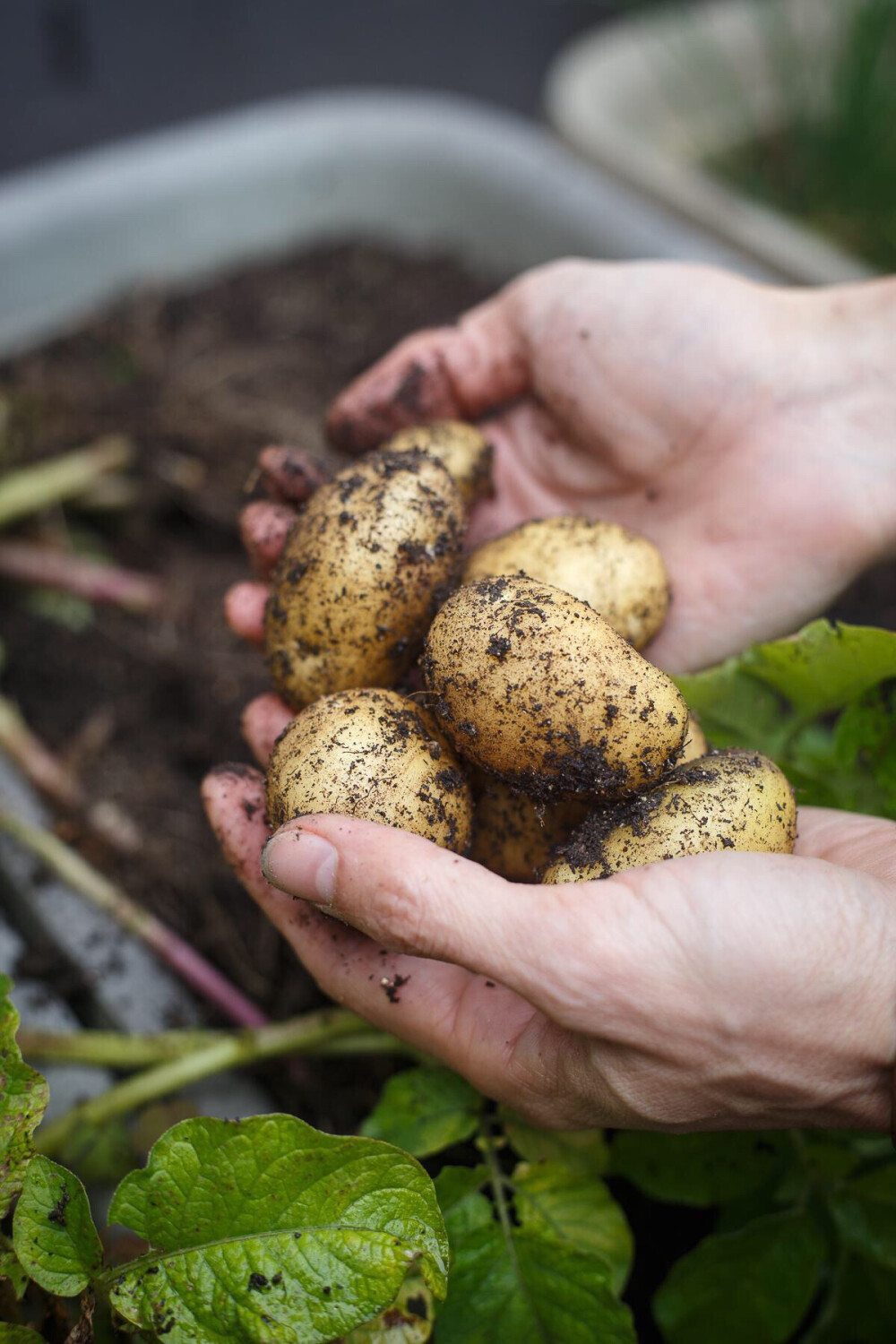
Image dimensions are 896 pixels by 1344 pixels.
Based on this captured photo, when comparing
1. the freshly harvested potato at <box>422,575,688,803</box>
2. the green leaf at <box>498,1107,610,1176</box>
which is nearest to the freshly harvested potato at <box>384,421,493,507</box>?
the freshly harvested potato at <box>422,575,688,803</box>

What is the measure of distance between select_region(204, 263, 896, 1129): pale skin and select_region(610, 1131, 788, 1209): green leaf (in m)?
0.22

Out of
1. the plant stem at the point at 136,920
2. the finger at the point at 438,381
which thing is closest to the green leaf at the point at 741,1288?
the plant stem at the point at 136,920

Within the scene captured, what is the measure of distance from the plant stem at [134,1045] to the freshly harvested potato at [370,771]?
37 cm

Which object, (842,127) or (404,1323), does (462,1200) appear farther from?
(842,127)

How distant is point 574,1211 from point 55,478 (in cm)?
166

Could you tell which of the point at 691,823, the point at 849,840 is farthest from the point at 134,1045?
the point at 849,840

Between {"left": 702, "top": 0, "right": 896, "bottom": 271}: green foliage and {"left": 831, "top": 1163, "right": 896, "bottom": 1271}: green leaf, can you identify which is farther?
{"left": 702, "top": 0, "right": 896, "bottom": 271}: green foliage

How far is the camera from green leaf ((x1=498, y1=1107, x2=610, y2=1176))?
4.03 feet

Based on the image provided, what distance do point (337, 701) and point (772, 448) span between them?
→ 30.5 inches

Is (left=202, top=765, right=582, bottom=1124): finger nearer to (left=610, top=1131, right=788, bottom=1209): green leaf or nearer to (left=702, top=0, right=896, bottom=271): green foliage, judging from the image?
(left=610, top=1131, right=788, bottom=1209): green leaf

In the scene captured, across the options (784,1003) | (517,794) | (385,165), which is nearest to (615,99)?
(385,165)

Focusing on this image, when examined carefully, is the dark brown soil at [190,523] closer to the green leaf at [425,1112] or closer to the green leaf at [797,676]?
the green leaf at [425,1112]

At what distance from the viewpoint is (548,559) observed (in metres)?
1.36

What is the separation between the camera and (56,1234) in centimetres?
95
